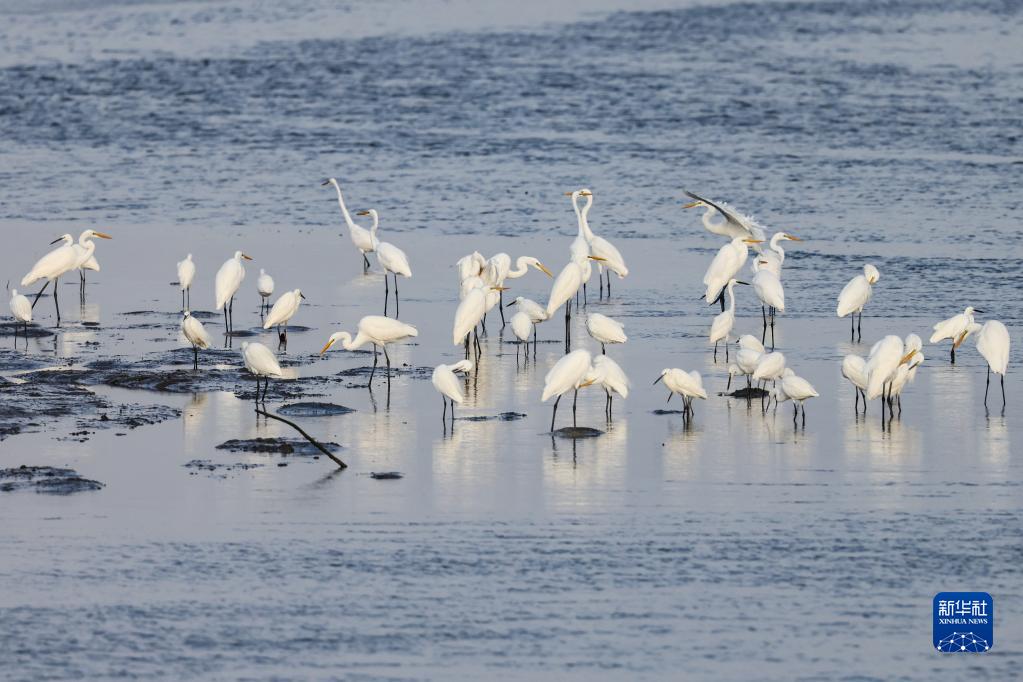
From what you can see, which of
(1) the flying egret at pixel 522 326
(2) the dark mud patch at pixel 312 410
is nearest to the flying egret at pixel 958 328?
(1) the flying egret at pixel 522 326

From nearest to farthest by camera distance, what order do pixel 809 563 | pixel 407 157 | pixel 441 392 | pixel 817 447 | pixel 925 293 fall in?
pixel 809 563, pixel 817 447, pixel 441 392, pixel 925 293, pixel 407 157

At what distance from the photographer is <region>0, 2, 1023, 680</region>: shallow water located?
7.97 metres

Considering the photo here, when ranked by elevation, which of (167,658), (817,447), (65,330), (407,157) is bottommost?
(167,658)

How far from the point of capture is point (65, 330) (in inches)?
610

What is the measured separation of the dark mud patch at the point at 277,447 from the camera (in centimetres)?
1093

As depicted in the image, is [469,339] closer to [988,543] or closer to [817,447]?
[817,447]

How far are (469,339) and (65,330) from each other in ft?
12.2

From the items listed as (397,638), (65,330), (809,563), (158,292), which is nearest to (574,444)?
(809,563)

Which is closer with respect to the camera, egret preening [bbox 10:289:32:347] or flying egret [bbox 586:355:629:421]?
flying egret [bbox 586:355:629:421]

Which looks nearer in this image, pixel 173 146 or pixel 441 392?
pixel 441 392

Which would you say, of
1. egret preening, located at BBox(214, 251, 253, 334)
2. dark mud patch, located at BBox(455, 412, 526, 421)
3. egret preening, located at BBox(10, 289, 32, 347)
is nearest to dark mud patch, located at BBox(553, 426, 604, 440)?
dark mud patch, located at BBox(455, 412, 526, 421)

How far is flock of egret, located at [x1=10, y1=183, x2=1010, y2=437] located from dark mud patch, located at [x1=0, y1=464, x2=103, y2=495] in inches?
90.0

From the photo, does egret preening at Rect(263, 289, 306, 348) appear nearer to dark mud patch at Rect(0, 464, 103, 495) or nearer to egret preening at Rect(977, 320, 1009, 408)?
dark mud patch at Rect(0, 464, 103, 495)

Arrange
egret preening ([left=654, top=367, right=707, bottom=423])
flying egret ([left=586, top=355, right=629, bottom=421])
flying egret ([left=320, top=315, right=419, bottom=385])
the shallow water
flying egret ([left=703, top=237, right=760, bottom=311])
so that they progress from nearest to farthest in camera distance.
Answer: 1. the shallow water
2. flying egret ([left=586, top=355, right=629, bottom=421])
3. egret preening ([left=654, top=367, right=707, bottom=423])
4. flying egret ([left=320, top=315, right=419, bottom=385])
5. flying egret ([left=703, top=237, right=760, bottom=311])
